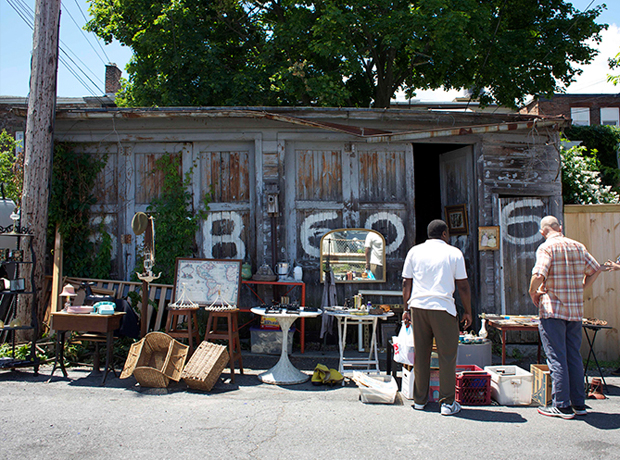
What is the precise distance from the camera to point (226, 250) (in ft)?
26.3

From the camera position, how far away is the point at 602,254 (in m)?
7.33

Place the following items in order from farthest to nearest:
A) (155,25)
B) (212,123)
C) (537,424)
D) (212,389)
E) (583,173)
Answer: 1. (155,25)
2. (583,173)
3. (212,123)
4. (212,389)
5. (537,424)

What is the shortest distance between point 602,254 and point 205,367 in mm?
6124

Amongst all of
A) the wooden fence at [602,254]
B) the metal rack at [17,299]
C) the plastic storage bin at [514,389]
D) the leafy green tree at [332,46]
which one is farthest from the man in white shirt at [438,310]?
the leafy green tree at [332,46]

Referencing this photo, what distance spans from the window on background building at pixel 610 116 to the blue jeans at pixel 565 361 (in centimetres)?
2368

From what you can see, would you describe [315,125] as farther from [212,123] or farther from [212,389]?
[212,389]

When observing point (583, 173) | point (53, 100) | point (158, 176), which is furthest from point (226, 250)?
point (583, 173)

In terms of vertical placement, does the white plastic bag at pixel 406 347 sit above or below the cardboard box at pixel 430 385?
above

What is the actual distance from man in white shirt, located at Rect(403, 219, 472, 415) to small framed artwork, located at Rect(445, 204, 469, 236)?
3.93m

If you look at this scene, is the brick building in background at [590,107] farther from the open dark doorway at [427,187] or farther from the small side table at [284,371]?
the small side table at [284,371]

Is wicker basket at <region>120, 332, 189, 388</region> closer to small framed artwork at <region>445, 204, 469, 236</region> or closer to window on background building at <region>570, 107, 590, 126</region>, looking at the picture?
small framed artwork at <region>445, 204, 469, 236</region>

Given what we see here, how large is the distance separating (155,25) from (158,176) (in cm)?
642

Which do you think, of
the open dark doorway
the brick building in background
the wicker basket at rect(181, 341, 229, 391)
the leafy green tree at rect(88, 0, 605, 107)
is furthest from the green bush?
the wicker basket at rect(181, 341, 229, 391)

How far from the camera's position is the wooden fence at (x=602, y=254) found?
7.16 m
